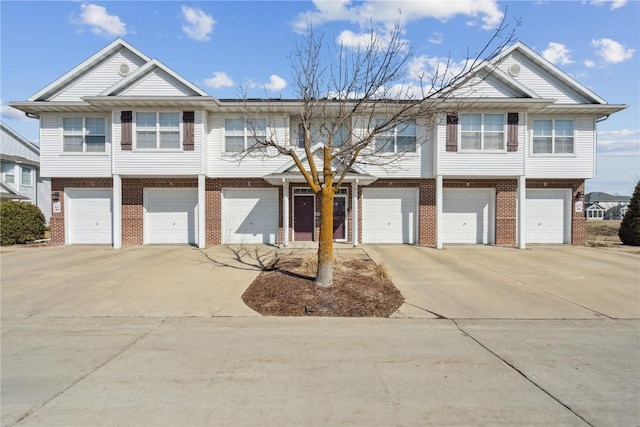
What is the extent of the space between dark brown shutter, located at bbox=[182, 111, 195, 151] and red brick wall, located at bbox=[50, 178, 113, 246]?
4.15 m

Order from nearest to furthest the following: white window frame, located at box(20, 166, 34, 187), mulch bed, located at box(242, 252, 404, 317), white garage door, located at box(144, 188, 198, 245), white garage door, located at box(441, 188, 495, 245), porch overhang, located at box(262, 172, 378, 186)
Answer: mulch bed, located at box(242, 252, 404, 317)
porch overhang, located at box(262, 172, 378, 186)
white garage door, located at box(144, 188, 198, 245)
white garage door, located at box(441, 188, 495, 245)
white window frame, located at box(20, 166, 34, 187)

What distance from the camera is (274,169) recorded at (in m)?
16.5

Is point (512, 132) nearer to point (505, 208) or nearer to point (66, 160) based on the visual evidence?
point (505, 208)

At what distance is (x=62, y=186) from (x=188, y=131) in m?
6.48

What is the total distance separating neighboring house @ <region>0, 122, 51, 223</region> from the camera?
1070 inches

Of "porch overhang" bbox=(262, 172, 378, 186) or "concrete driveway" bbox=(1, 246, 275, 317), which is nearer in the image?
"concrete driveway" bbox=(1, 246, 275, 317)

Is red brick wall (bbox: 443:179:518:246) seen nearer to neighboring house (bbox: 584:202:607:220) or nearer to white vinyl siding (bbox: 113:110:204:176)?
white vinyl siding (bbox: 113:110:204:176)

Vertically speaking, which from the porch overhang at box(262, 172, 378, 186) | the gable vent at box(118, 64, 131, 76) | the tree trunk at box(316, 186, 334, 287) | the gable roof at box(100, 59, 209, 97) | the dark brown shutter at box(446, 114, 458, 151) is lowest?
the tree trunk at box(316, 186, 334, 287)

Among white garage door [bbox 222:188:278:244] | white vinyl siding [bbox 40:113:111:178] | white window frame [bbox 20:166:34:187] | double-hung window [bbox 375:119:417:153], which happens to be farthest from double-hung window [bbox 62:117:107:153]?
white window frame [bbox 20:166:34:187]

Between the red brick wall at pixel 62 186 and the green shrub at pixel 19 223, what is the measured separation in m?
1.69

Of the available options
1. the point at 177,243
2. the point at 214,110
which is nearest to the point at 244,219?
the point at 177,243

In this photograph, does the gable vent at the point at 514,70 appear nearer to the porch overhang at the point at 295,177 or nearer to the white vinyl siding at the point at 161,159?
the porch overhang at the point at 295,177

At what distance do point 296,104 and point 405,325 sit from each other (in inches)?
440

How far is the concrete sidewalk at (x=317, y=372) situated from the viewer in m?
3.60
